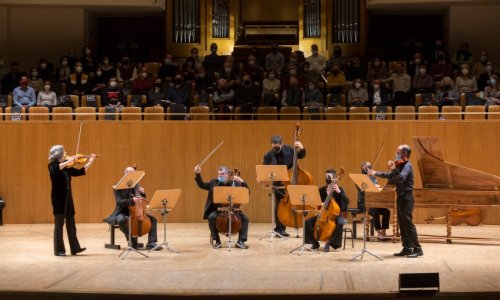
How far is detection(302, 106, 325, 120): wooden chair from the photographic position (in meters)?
14.5

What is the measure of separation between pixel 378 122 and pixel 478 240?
3.08 metres

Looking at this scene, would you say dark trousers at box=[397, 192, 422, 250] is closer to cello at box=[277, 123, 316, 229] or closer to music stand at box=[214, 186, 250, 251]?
cello at box=[277, 123, 316, 229]

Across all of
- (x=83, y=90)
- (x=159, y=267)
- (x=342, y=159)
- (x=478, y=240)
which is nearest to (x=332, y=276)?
(x=159, y=267)

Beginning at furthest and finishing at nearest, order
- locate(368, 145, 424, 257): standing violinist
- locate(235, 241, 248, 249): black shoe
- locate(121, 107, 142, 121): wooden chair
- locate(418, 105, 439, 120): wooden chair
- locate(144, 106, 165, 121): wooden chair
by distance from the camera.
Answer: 1. locate(144, 106, 165, 121): wooden chair
2. locate(121, 107, 142, 121): wooden chair
3. locate(418, 105, 439, 120): wooden chair
4. locate(235, 241, 248, 249): black shoe
5. locate(368, 145, 424, 257): standing violinist

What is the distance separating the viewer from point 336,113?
47.7ft

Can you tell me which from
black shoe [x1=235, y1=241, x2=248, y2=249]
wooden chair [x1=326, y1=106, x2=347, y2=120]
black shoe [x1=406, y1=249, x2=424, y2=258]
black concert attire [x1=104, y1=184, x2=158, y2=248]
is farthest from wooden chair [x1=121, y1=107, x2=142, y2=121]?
black shoe [x1=406, y1=249, x2=424, y2=258]

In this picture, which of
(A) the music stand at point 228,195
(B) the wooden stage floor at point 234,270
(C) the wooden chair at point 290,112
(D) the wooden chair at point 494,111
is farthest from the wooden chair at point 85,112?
(D) the wooden chair at point 494,111

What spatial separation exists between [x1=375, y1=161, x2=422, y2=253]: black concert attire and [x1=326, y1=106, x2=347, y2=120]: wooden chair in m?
4.09

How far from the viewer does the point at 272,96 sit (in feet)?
A: 51.5

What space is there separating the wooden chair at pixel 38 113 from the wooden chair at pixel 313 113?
4563mm

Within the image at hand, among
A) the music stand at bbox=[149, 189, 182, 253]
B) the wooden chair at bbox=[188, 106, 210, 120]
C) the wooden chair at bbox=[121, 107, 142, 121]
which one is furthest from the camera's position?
the wooden chair at bbox=[188, 106, 210, 120]

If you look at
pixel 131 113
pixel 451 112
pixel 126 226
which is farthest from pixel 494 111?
pixel 126 226

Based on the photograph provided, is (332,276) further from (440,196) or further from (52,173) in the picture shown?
(52,173)

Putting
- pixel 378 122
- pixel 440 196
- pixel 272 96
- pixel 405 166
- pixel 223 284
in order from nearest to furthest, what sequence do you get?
pixel 223 284 → pixel 405 166 → pixel 440 196 → pixel 378 122 → pixel 272 96
